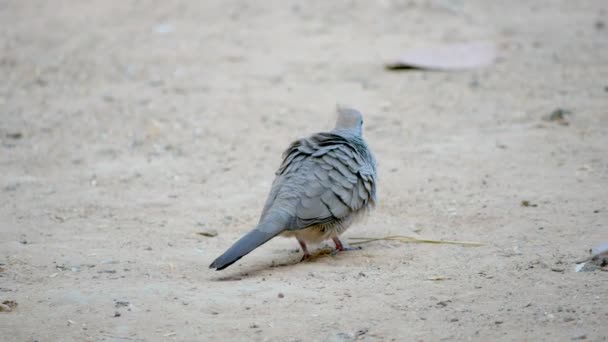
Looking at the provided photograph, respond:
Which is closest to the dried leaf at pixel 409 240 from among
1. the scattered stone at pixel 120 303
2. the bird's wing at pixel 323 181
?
the bird's wing at pixel 323 181

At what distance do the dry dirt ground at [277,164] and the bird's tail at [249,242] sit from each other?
0.17 metres

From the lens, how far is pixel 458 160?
6.82 meters

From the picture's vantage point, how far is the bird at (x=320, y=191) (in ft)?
16.2

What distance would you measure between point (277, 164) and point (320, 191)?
208 centimetres

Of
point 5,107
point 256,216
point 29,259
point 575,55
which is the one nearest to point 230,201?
point 256,216

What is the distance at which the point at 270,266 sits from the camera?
16.9ft

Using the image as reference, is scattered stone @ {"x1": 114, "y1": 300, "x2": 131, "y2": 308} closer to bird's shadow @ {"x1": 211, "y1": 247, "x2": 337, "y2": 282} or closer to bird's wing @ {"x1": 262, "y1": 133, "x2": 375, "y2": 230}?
bird's shadow @ {"x1": 211, "y1": 247, "x2": 337, "y2": 282}

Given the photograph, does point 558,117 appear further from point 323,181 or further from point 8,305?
point 8,305

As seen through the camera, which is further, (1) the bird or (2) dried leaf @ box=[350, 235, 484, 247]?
(2) dried leaf @ box=[350, 235, 484, 247]

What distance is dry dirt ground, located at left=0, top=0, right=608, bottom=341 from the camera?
415 cm

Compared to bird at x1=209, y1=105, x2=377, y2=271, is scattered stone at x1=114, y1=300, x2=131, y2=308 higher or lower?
lower

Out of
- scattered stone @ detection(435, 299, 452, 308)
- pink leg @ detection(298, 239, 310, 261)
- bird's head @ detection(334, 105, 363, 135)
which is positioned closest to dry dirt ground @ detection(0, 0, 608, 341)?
scattered stone @ detection(435, 299, 452, 308)

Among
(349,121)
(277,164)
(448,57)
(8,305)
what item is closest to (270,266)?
(349,121)

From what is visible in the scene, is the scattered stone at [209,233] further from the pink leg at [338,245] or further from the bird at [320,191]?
the pink leg at [338,245]
